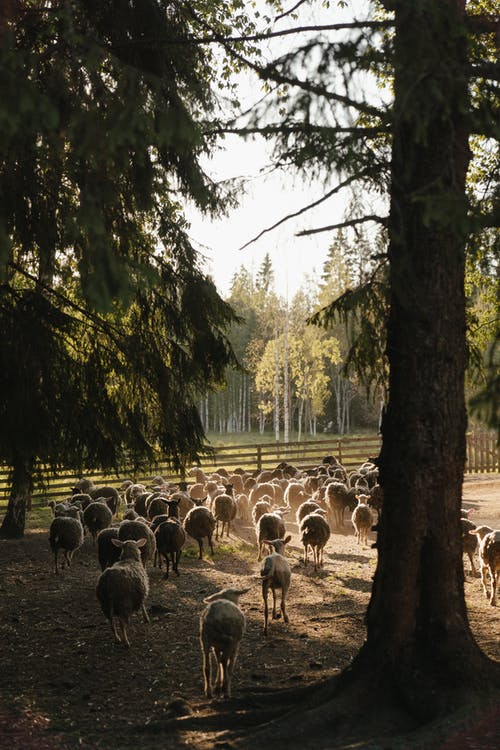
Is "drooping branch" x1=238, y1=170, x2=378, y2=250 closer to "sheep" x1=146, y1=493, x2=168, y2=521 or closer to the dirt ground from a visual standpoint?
the dirt ground

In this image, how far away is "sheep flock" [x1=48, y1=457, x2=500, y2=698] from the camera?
6.41 meters

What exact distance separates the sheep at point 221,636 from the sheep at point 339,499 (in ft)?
31.1

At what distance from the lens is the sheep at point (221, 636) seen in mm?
5684

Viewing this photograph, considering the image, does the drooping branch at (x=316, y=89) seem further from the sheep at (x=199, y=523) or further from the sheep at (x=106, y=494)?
the sheep at (x=106, y=494)

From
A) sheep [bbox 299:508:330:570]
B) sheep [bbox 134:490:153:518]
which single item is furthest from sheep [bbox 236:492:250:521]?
sheep [bbox 299:508:330:570]

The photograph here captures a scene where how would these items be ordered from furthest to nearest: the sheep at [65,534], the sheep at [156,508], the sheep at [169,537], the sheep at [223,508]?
1. the sheep at [223,508]
2. the sheep at [156,508]
3. the sheep at [65,534]
4. the sheep at [169,537]

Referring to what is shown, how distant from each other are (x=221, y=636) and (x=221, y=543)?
8020mm

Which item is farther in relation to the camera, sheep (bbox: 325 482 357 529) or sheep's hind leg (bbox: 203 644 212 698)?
sheep (bbox: 325 482 357 529)

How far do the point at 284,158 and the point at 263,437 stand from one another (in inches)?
1807

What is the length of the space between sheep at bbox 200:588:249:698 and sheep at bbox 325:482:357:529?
9.47 m

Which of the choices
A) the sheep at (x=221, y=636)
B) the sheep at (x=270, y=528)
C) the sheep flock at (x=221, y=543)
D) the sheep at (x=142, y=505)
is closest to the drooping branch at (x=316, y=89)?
the sheep flock at (x=221, y=543)

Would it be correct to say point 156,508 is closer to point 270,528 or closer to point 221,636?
point 270,528

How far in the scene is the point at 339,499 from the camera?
1523cm

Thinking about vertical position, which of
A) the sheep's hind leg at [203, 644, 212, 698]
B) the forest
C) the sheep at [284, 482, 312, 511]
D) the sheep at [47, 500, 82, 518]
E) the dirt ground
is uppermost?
the forest
